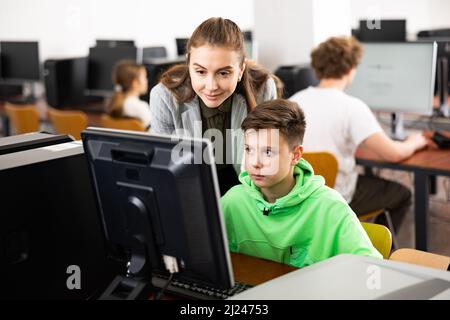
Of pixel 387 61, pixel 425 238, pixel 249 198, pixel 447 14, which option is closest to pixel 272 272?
pixel 249 198

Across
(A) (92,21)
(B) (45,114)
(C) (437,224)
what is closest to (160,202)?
(C) (437,224)

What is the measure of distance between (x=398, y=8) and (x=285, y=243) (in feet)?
23.0

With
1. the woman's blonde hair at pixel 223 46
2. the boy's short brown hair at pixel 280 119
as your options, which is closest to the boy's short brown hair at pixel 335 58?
the woman's blonde hair at pixel 223 46

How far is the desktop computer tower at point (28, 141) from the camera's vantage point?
5.83 ft

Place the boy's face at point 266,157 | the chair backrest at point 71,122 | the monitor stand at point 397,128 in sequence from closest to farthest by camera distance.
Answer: the boy's face at point 266,157 → the monitor stand at point 397,128 → the chair backrest at point 71,122

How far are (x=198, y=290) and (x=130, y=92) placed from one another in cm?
301

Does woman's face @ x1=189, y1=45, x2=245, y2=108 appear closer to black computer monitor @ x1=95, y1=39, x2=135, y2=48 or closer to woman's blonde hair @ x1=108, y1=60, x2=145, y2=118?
woman's blonde hair @ x1=108, y1=60, x2=145, y2=118

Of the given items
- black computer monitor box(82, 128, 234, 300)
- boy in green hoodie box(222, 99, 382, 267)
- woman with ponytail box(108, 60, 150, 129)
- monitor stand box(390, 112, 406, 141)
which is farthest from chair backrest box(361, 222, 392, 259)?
woman with ponytail box(108, 60, 150, 129)

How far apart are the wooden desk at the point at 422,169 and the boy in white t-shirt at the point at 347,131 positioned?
1.6 inches

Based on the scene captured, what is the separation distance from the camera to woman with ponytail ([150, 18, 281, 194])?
1894 millimetres

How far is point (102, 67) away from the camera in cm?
524

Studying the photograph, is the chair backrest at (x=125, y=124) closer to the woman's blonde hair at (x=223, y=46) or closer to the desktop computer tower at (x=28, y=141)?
the woman's blonde hair at (x=223, y=46)

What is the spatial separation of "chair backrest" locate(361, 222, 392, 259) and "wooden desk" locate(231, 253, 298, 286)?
0.33 m
